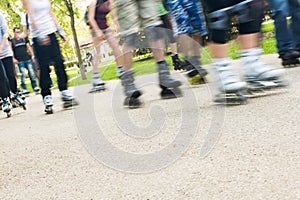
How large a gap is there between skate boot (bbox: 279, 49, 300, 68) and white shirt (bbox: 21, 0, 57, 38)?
289 cm

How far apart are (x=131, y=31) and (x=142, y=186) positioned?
2616mm

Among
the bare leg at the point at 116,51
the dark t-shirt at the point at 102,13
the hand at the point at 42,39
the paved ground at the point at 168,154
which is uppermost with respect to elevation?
the dark t-shirt at the point at 102,13

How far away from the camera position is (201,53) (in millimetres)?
5641

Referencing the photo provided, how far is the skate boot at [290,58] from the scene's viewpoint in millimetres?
5148

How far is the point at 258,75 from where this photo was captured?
3.94 metres

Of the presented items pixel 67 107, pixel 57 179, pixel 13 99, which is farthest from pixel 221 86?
pixel 13 99

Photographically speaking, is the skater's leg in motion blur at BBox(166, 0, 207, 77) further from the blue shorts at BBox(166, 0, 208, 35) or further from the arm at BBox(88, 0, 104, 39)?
the arm at BBox(88, 0, 104, 39)

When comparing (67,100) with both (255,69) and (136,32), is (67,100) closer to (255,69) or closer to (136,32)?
(136,32)

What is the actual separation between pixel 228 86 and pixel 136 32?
134 centimetres

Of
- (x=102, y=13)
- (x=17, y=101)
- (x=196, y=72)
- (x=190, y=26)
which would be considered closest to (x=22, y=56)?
(x=17, y=101)

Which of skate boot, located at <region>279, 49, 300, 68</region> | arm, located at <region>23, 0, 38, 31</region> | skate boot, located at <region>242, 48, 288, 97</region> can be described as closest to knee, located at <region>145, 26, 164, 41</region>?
skate boot, located at <region>242, 48, 288, 97</region>

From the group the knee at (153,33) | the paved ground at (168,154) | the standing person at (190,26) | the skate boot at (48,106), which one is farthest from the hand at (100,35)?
the paved ground at (168,154)

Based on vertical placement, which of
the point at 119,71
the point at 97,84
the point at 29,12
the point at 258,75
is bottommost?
the point at 97,84

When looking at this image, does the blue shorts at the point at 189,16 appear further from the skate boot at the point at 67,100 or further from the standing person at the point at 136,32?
the skate boot at the point at 67,100
